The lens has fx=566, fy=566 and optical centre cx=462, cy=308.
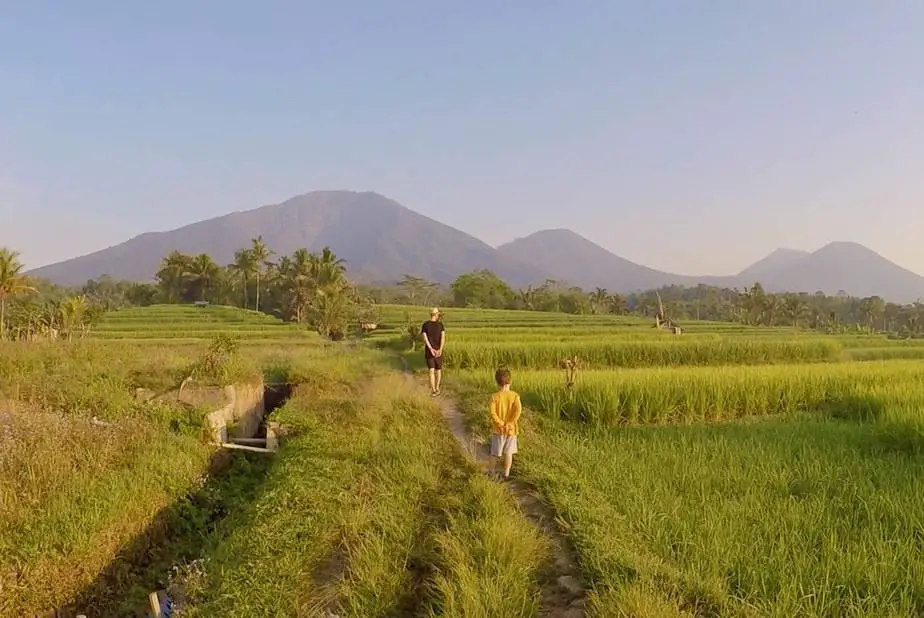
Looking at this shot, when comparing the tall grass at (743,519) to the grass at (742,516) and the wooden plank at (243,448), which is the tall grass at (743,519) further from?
the wooden plank at (243,448)

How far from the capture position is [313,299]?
46.0m

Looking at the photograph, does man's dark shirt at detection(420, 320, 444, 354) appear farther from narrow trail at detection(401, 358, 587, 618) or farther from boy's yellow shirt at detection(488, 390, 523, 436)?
boy's yellow shirt at detection(488, 390, 523, 436)

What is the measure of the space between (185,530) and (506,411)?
405cm

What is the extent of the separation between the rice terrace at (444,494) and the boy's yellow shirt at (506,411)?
0.53m

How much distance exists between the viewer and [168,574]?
18.6 ft

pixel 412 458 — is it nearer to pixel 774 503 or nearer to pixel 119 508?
pixel 119 508

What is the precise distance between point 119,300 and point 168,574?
91022 millimetres

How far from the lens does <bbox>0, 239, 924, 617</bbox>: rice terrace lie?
12.4ft

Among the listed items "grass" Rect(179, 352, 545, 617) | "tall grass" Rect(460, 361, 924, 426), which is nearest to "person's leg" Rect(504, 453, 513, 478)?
"grass" Rect(179, 352, 545, 617)

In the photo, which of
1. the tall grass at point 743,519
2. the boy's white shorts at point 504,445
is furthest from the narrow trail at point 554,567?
the boy's white shorts at point 504,445

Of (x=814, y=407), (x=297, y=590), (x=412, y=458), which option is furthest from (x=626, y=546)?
(x=814, y=407)

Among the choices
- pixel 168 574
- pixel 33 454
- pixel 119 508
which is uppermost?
pixel 33 454

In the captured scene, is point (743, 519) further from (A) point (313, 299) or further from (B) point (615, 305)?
(B) point (615, 305)

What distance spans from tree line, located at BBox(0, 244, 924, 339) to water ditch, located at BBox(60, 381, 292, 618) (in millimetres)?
11219
